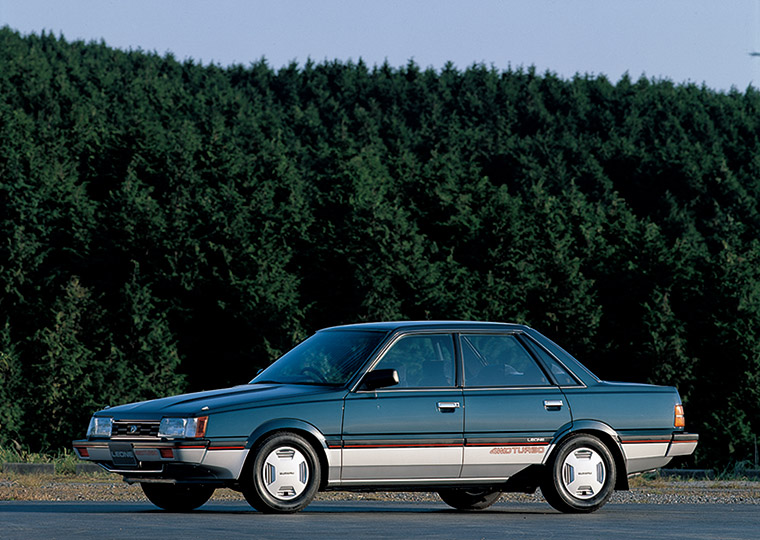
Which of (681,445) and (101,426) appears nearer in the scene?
(101,426)

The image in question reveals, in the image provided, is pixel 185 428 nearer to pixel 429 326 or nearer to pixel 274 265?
pixel 429 326

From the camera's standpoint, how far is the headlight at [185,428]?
11.1m

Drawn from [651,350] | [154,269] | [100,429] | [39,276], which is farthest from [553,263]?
[100,429]

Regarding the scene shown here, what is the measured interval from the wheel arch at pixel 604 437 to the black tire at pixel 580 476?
5 centimetres

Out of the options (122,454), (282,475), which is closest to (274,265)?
(122,454)

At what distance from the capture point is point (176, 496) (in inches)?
488

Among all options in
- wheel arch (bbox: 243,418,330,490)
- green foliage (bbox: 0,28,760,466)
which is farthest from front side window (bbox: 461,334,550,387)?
green foliage (bbox: 0,28,760,466)

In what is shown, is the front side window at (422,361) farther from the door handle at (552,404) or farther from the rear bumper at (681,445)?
the rear bumper at (681,445)

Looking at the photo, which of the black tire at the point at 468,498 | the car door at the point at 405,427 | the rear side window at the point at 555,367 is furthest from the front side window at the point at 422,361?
the black tire at the point at 468,498

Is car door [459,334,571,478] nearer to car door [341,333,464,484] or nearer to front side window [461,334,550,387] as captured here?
front side window [461,334,550,387]

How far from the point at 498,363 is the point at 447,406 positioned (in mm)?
851

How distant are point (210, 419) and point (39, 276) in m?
51.5

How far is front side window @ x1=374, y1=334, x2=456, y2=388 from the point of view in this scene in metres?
12.0

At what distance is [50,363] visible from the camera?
56.5 metres
